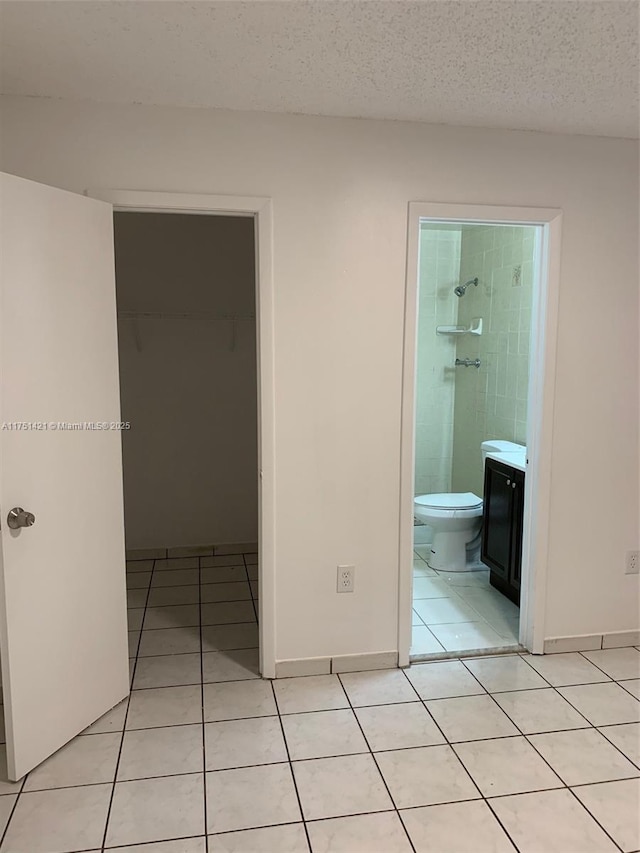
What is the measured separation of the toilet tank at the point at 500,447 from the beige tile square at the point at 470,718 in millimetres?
1506

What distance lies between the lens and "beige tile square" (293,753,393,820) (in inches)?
79.1

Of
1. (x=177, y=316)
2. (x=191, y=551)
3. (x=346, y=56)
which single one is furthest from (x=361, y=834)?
(x=177, y=316)

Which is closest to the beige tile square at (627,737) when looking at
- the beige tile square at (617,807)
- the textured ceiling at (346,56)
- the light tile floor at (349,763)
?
the light tile floor at (349,763)

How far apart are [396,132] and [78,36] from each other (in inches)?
49.3

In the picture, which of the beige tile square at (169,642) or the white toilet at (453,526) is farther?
the white toilet at (453,526)

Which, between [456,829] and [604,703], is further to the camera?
[604,703]

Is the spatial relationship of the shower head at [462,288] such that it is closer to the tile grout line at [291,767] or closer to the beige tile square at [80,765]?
the tile grout line at [291,767]

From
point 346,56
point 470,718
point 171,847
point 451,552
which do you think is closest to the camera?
point 171,847

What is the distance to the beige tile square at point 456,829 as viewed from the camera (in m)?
1.85

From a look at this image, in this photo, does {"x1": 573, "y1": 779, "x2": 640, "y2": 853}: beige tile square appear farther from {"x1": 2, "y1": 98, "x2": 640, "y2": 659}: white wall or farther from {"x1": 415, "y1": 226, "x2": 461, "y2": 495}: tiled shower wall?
{"x1": 415, "y1": 226, "x2": 461, "y2": 495}: tiled shower wall

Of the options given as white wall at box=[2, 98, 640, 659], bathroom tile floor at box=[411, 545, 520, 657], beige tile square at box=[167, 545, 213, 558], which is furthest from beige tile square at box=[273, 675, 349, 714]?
beige tile square at box=[167, 545, 213, 558]

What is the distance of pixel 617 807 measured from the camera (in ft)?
6.61

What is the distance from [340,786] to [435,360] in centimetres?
311

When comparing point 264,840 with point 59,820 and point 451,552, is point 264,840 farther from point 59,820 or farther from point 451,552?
point 451,552
